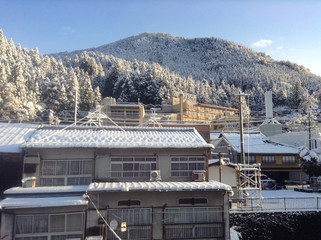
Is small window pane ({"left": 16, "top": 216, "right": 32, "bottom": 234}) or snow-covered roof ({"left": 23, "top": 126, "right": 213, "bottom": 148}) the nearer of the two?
small window pane ({"left": 16, "top": 216, "right": 32, "bottom": 234})

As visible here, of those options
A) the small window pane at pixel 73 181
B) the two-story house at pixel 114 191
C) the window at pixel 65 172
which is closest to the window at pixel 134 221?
the two-story house at pixel 114 191

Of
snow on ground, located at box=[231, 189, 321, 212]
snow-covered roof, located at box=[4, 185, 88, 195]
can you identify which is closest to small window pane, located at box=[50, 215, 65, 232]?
snow-covered roof, located at box=[4, 185, 88, 195]

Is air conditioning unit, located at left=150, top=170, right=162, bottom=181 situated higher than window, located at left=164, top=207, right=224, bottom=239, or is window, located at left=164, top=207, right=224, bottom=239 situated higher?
air conditioning unit, located at left=150, top=170, right=162, bottom=181

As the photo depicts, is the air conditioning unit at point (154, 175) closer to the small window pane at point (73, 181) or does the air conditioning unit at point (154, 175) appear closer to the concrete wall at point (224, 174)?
the small window pane at point (73, 181)

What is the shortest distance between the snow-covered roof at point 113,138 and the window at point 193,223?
387cm

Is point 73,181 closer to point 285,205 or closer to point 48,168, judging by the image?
point 48,168

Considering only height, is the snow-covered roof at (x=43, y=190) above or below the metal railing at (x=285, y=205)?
above

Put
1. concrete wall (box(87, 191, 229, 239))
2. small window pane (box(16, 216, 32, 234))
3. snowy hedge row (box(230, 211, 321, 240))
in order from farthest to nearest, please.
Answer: snowy hedge row (box(230, 211, 321, 240)) < concrete wall (box(87, 191, 229, 239)) < small window pane (box(16, 216, 32, 234))

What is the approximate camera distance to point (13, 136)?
1683 centimetres

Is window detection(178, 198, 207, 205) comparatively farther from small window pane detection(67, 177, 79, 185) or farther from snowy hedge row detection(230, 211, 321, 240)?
small window pane detection(67, 177, 79, 185)

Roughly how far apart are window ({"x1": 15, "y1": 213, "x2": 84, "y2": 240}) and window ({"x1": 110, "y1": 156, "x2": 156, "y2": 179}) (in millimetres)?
3316

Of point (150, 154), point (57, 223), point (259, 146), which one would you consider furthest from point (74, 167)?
point (259, 146)

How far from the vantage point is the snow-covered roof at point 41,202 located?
1208cm

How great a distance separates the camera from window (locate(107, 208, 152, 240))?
44.4 ft
